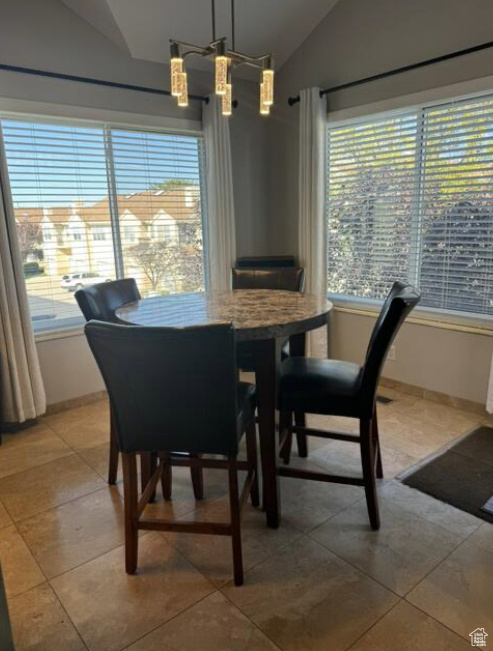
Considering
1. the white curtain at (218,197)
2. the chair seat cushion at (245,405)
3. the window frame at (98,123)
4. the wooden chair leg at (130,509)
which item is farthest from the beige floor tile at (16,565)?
the white curtain at (218,197)

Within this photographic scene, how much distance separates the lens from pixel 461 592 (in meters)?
1.59

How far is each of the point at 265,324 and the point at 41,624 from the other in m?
1.23

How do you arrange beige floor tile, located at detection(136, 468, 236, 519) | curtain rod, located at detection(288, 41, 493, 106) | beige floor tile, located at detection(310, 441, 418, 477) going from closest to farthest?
1. beige floor tile, located at detection(136, 468, 236, 519)
2. beige floor tile, located at detection(310, 441, 418, 477)
3. curtain rod, located at detection(288, 41, 493, 106)

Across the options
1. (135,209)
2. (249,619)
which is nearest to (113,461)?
(249,619)

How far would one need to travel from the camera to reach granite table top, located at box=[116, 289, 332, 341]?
1742 mm

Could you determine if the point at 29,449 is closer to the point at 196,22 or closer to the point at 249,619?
the point at 249,619

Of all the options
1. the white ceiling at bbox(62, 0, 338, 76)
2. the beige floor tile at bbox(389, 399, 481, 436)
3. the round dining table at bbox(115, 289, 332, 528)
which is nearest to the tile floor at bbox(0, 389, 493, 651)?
the round dining table at bbox(115, 289, 332, 528)

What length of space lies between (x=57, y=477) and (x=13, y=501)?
244mm

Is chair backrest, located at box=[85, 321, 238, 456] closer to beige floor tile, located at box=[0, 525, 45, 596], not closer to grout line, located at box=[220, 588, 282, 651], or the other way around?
grout line, located at box=[220, 588, 282, 651]

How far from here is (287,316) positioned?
1871mm

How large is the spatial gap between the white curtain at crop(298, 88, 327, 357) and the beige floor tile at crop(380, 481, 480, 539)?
172 centimetres

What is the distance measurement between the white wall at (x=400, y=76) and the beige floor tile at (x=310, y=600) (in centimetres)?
184

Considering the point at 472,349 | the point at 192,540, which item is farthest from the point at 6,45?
the point at 472,349

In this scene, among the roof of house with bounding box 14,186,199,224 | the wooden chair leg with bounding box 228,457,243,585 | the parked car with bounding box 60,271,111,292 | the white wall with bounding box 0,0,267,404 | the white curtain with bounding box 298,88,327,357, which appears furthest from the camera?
the white curtain with bounding box 298,88,327,357
